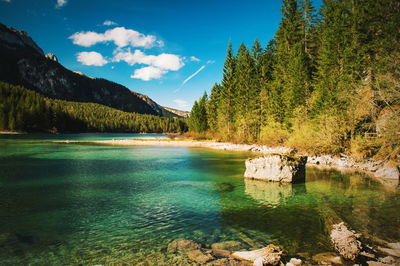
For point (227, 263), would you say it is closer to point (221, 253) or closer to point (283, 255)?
point (221, 253)

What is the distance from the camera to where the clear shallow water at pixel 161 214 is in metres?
8.04

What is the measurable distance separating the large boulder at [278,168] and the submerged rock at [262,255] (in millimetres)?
13049

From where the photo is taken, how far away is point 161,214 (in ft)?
38.1

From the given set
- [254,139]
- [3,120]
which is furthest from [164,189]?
[3,120]

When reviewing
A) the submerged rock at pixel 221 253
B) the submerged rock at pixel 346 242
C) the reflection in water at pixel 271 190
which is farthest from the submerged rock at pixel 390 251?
the reflection in water at pixel 271 190

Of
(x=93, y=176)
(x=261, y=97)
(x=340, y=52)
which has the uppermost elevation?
(x=340, y=52)

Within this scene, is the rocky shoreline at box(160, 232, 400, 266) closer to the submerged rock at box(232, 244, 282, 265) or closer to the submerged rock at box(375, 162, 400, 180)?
the submerged rock at box(232, 244, 282, 265)

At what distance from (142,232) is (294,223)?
6.81 m

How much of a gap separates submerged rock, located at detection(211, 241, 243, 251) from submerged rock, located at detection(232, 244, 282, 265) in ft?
1.75

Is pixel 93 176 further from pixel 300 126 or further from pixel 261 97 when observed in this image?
pixel 261 97

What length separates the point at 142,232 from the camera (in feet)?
30.9

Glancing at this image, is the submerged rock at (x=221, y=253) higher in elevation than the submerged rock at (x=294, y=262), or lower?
lower

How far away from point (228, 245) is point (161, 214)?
4.51 meters

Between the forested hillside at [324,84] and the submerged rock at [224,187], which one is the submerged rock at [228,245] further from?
the forested hillside at [324,84]
